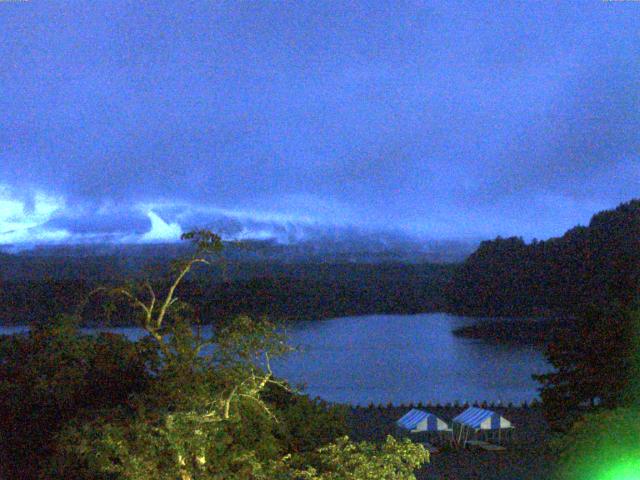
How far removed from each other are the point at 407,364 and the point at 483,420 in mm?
41212

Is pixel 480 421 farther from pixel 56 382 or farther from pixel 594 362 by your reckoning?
pixel 56 382

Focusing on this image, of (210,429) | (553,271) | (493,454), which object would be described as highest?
(553,271)

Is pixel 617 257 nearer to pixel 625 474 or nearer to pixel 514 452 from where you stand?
pixel 514 452

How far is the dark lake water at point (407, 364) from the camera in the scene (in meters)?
48.0

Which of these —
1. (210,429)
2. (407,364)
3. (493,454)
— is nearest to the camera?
(210,429)

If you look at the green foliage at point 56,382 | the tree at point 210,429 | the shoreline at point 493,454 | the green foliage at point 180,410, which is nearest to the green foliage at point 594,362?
the shoreline at point 493,454

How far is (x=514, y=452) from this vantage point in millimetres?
20984

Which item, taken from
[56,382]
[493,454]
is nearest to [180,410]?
[56,382]

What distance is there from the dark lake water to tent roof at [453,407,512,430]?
16.1 metres

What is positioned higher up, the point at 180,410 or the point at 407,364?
the point at 180,410

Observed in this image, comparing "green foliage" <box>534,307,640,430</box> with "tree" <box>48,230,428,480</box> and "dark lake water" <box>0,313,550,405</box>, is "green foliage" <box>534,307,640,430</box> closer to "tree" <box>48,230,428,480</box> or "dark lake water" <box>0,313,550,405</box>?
"tree" <box>48,230,428,480</box>

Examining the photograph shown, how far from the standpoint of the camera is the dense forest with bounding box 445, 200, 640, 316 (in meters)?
71.6

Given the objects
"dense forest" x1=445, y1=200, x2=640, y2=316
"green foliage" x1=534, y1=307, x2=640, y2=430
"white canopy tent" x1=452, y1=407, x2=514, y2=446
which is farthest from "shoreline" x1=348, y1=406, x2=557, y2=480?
"dense forest" x1=445, y1=200, x2=640, y2=316

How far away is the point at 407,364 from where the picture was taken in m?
61.6
